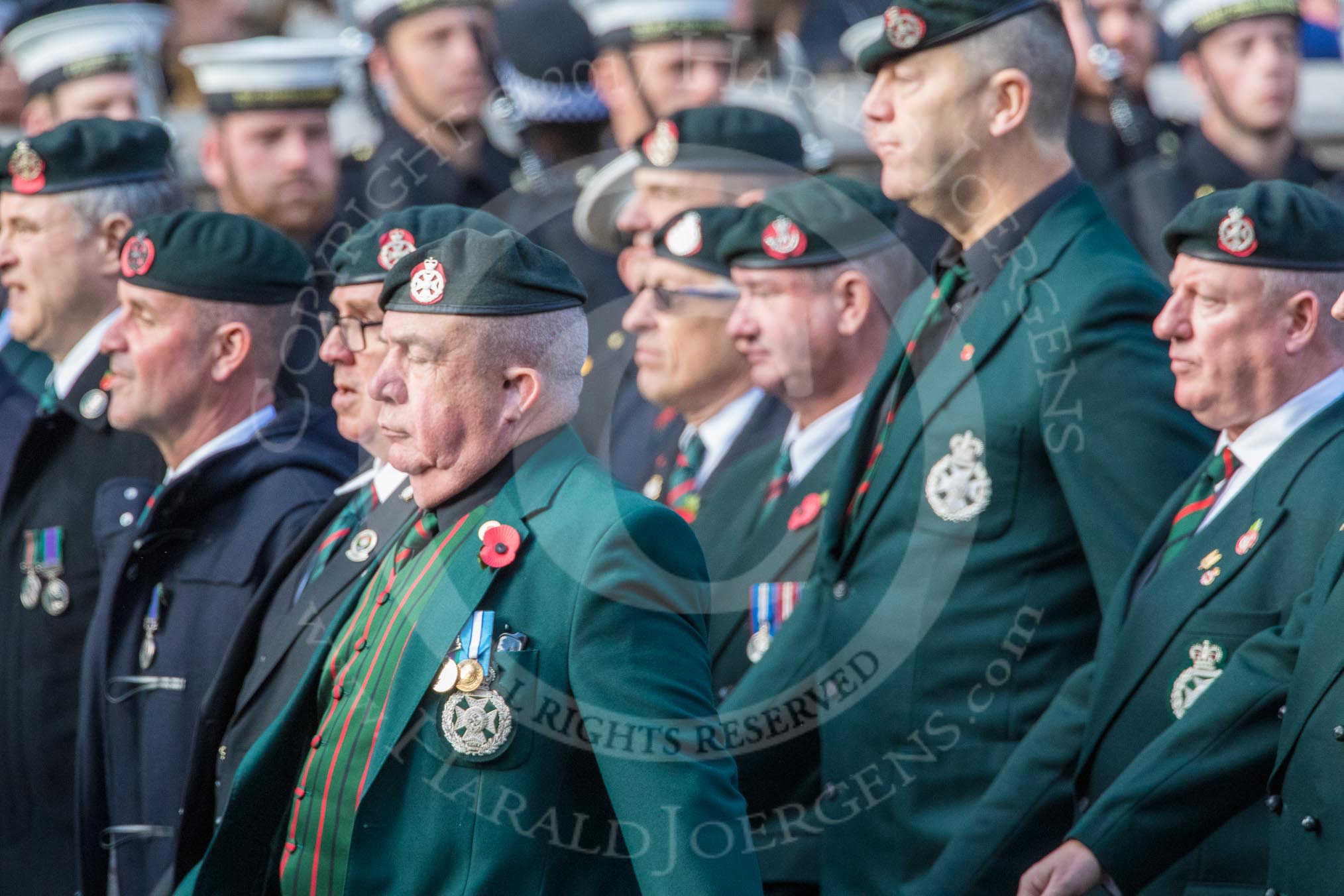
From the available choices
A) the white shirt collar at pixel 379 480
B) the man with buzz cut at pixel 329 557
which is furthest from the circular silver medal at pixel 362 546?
the white shirt collar at pixel 379 480

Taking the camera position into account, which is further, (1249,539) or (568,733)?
(1249,539)

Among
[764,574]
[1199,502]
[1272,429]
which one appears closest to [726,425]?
[764,574]

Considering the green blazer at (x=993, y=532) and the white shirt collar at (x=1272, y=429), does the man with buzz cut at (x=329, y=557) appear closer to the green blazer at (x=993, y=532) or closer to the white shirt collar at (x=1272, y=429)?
the green blazer at (x=993, y=532)

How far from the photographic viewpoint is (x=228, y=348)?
5242 millimetres

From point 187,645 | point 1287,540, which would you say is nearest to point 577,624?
point 1287,540

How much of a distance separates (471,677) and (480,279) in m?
0.73

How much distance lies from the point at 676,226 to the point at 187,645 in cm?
215

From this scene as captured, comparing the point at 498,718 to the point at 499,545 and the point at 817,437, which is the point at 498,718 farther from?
the point at 817,437

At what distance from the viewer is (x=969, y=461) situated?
444 centimetres

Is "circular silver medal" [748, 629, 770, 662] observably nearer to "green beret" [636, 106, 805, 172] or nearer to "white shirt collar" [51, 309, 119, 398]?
"green beret" [636, 106, 805, 172]

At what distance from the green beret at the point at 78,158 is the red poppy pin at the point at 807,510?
2.44m

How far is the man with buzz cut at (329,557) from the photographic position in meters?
4.34

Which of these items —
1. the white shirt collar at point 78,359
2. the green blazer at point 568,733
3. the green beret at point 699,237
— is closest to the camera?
the green blazer at point 568,733

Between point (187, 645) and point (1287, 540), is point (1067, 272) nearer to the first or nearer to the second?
point (1287, 540)
